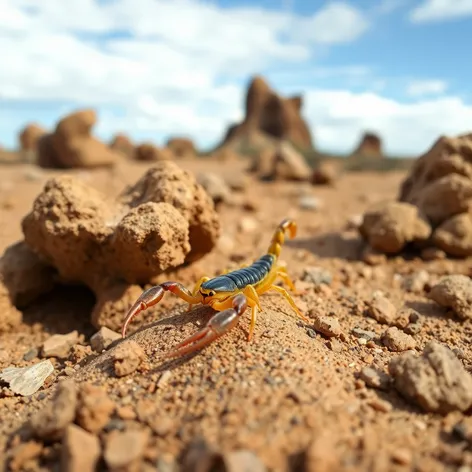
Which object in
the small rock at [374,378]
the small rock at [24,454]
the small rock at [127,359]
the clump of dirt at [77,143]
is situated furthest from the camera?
the clump of dirt at [77,143]

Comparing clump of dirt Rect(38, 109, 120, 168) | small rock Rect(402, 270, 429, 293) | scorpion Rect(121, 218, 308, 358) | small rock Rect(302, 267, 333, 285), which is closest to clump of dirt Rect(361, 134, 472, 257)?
small rock Rect(402, 270, 429, 293)

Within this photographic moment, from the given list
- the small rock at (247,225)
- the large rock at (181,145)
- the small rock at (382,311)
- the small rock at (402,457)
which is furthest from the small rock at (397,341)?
the large rock at (181,145)

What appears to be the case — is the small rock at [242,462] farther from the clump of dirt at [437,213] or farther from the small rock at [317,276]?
the clump of dirt at [437,213]

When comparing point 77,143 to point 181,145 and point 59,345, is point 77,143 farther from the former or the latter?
point 181,145

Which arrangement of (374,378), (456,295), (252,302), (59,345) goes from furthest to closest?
(456,295)
(59,345)
(252,302)
(374,378)

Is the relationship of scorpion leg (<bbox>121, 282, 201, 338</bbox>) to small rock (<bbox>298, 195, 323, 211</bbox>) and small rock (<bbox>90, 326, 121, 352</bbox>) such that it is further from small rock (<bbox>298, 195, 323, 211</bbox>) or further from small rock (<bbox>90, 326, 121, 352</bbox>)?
small rock (<bbox>298, 195, 323, 211</bbox>)

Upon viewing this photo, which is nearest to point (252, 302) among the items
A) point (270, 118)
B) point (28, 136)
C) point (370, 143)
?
point (28, 136)

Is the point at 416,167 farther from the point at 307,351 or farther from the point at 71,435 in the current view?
the point at 71,435
